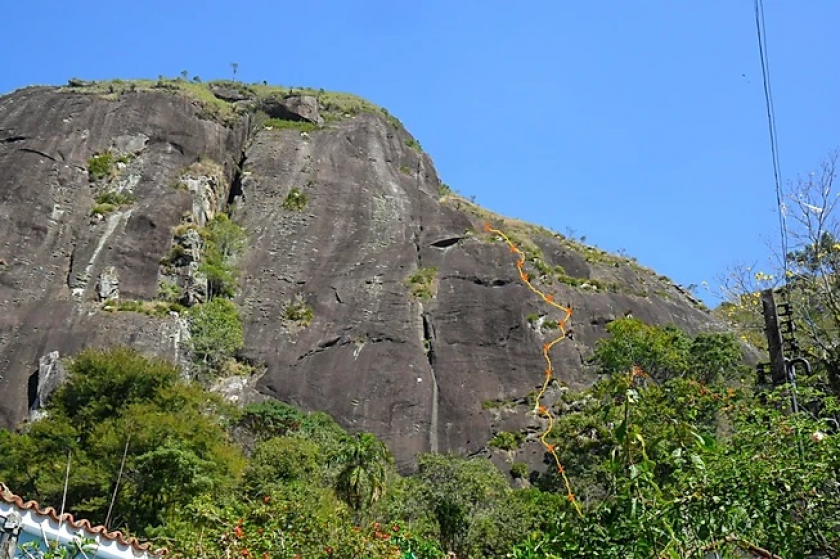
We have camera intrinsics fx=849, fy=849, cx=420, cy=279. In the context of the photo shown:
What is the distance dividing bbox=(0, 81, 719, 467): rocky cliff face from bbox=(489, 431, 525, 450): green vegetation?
2.33 feet

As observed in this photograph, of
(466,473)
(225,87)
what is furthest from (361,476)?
(225,87)

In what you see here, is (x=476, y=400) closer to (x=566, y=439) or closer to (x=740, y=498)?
(x=566, y=439)

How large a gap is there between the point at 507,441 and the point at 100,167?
25.2m

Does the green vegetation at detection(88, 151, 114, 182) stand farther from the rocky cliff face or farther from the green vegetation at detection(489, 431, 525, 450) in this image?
the green vegetation at detection(489, 431, 525, 450)

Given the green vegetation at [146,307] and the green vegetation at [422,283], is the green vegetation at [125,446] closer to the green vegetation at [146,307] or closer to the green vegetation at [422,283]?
the green vegetation at [146,307]

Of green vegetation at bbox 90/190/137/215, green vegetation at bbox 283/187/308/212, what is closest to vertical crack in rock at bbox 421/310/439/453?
green vegetation at bbox 283/187/308/212

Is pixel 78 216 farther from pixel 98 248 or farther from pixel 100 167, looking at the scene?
pixel 100 167

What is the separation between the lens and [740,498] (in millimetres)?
4844

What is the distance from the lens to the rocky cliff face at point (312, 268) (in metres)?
33.9

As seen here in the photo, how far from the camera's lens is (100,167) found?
141ft

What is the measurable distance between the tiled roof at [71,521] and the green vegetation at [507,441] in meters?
23.6

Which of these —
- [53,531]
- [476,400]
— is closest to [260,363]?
[476,400]

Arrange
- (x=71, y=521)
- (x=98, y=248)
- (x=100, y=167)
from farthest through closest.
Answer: (x=100, y=167) < (x=98, y=248) < (x=71, y=521)

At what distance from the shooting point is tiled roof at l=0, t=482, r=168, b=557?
7.65 metres
